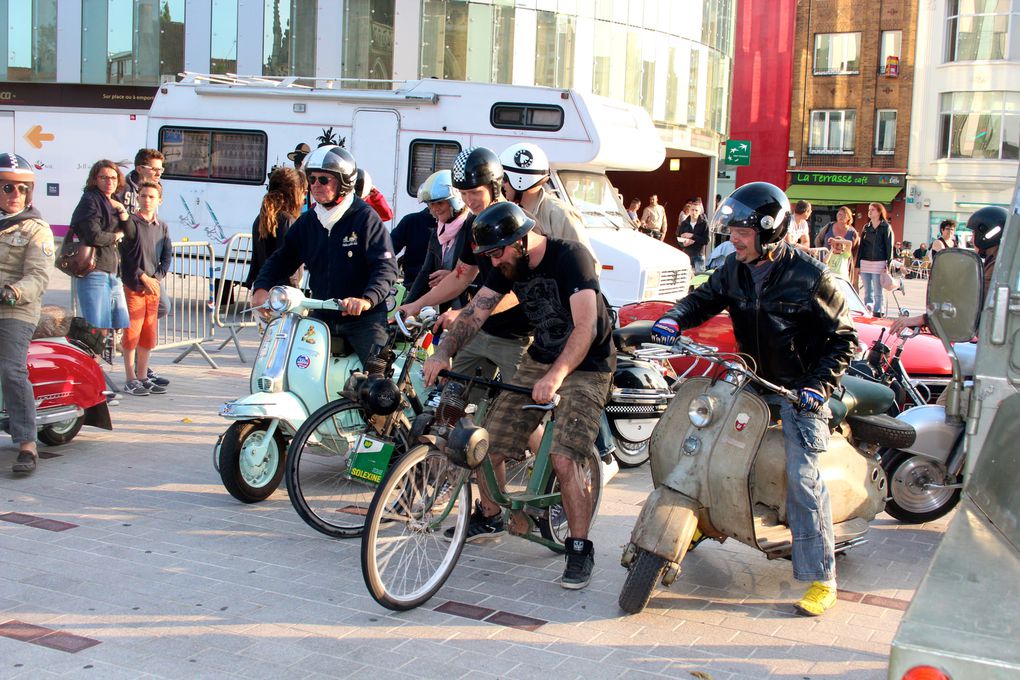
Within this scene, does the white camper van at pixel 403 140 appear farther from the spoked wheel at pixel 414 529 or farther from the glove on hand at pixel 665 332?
the spoked wheel at pixel 414 529

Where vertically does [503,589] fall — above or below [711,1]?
below

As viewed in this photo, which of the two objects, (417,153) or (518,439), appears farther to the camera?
(417,153)

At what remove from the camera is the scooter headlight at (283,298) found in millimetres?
6164

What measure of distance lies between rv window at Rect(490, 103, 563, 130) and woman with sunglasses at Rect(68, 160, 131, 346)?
19.6 feet

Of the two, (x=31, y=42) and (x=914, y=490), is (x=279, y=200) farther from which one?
(x=31, y=42)

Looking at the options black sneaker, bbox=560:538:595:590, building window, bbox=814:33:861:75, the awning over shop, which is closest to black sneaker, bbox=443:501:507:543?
black sneaker, bbox=560:538:595:590

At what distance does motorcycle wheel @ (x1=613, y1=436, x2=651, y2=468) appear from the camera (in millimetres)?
7703

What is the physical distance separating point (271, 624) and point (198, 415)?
4584mm

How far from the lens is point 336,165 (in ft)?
21.5

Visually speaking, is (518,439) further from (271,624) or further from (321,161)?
(321,161)

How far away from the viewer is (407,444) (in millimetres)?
5410

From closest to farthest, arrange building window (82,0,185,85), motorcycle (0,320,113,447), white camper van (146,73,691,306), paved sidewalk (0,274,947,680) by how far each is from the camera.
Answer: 1. paved sidewalk (0,274,947,680)
2. motorcycle (0,320,113,447)
3. white camper van (146,73,691,306)
4. building window (82,0,185,85)

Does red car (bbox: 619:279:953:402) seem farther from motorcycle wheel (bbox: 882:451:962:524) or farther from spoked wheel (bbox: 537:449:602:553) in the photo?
spoked wheel (bbox: 537:449:602:553)

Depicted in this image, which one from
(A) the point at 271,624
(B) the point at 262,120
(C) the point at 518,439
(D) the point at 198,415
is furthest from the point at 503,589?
(B) the point at 262,120
